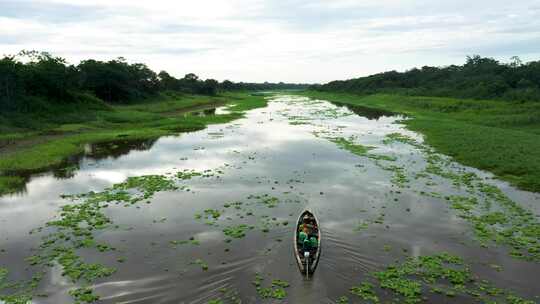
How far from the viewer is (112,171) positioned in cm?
3391

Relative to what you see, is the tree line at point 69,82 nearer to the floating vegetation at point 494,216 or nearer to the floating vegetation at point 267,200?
the floating vegetation at point 267,200

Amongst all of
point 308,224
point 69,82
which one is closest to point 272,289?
point 308,224

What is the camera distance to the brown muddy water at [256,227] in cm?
1500

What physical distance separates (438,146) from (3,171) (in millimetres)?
42994

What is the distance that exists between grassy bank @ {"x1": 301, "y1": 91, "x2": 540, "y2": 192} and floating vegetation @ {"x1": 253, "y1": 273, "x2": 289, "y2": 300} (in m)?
21.4

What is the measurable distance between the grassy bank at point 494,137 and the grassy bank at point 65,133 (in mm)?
37219

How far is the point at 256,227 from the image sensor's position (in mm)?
20875

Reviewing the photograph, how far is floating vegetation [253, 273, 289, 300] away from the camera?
1407cm

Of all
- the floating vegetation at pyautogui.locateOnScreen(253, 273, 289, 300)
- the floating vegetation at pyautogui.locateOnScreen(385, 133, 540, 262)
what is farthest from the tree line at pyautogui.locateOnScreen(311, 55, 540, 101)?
the floating vegetation at pyautogui.locateOnScreen(253, 273, 289, 300)

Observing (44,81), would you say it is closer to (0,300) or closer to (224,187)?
(224,187)

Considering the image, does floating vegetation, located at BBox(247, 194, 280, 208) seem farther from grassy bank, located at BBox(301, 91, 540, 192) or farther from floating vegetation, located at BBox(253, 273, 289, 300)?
grassy bank, located at BBox(301, 91, 540, 192)

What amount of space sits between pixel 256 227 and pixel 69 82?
69.0 m

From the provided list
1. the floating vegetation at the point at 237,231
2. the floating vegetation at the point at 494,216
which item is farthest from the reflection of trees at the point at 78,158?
the floating vegetation at the point at 494,216

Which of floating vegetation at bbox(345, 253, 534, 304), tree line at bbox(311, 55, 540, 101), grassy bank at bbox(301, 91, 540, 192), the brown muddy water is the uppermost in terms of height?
tree line at bbox(311, 55, 540, 101)
